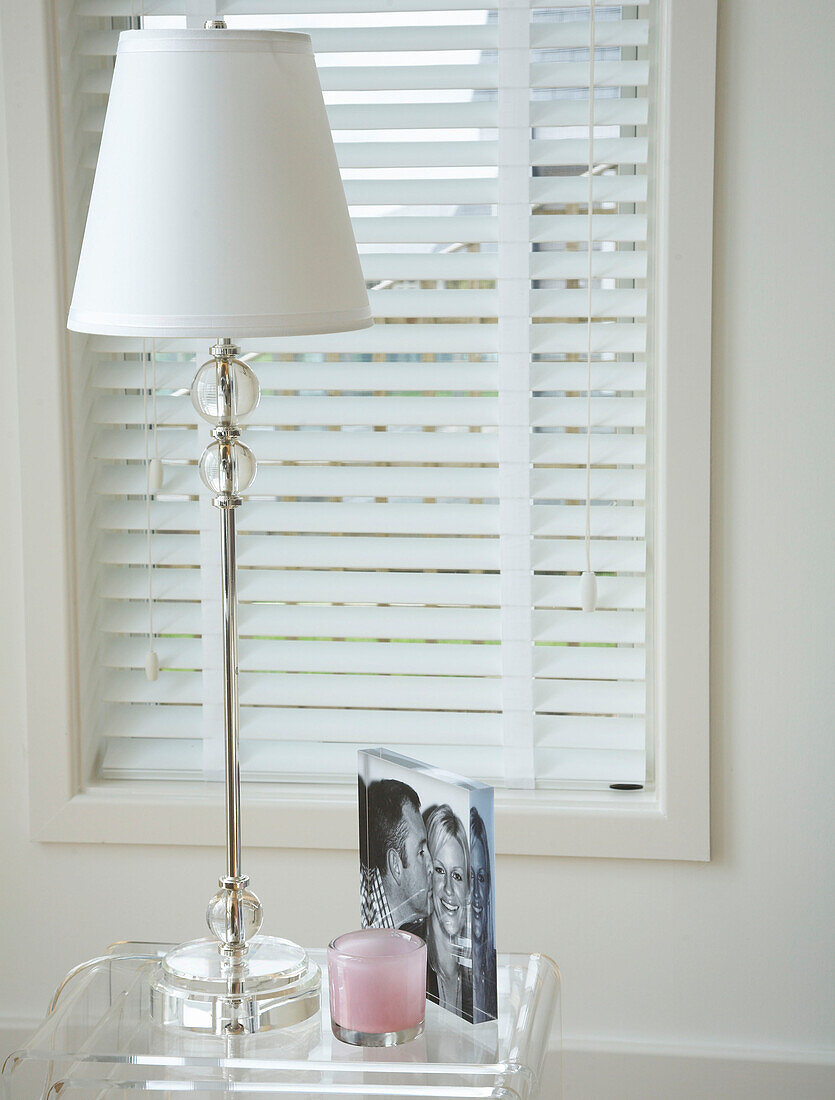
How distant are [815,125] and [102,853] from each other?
1368 mm

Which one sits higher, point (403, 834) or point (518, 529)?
point (518, 529)

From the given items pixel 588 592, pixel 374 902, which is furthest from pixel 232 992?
pixel 588 592

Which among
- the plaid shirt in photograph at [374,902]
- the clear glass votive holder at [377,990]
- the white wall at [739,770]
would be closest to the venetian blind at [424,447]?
→ the white wall at [739,770]

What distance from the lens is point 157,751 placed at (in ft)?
5.71

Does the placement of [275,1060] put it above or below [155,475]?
below

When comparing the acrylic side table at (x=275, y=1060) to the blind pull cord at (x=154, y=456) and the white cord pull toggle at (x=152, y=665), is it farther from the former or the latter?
the blind pull cord at (x=154, y=456)

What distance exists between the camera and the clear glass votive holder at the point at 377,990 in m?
1.03

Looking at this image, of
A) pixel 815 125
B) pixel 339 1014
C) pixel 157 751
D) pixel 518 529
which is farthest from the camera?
pixel 157 751

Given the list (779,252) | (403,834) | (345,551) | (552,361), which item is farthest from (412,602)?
(779,252)

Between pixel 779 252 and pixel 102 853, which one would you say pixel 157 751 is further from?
pixel 779 252

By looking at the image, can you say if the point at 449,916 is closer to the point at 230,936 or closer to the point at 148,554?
the point at 230,936

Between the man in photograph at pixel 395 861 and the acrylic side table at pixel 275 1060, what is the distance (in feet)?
0.29

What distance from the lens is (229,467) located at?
1.10 metres

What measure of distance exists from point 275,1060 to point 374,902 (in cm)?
19
